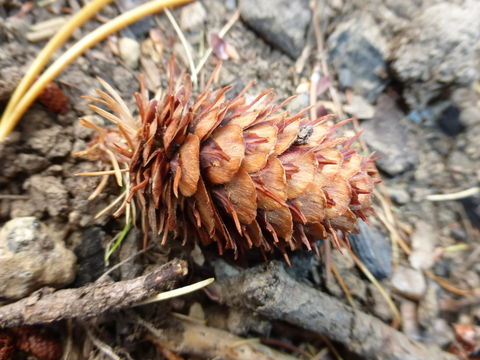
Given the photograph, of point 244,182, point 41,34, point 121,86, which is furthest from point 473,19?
point 41,34

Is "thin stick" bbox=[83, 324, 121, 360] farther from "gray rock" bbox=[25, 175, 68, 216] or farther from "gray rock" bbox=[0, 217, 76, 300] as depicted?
"gray rock" bbox=[25, 175, 68, 216]

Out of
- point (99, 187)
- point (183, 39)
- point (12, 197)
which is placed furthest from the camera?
point (183, 39)

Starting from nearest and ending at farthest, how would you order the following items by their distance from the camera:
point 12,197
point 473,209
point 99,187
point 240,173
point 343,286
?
point 240,173 < point 12,197 < point 99,187 < point 343,286 < point 473,209

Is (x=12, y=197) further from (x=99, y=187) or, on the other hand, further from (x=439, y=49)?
(x=439, y=49)

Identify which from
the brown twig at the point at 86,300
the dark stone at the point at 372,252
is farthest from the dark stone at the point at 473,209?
the brown twig at the point at 86,300

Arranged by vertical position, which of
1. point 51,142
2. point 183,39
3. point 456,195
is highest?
point 183,39

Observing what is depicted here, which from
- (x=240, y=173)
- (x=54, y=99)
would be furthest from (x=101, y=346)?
(x=54, y=99)

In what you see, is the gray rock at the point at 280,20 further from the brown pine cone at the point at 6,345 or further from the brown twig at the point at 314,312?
the brown pine cone at the point at 6,345
